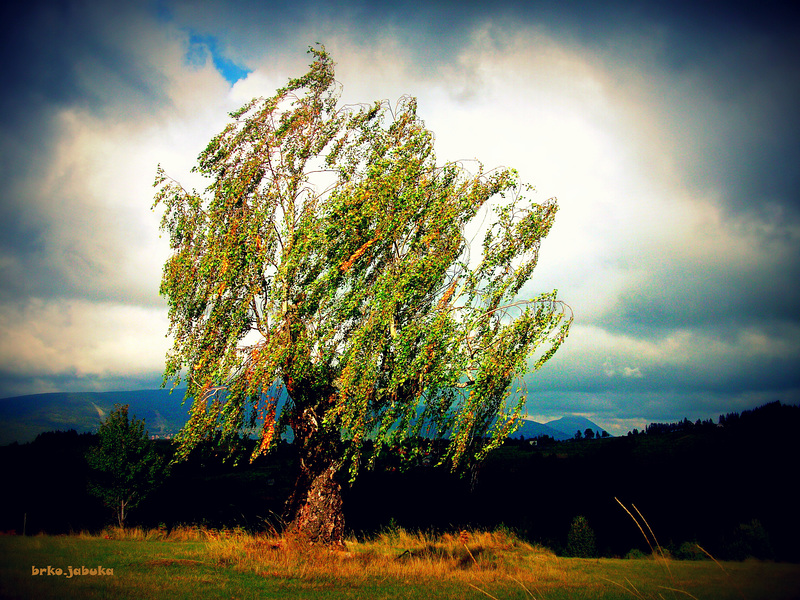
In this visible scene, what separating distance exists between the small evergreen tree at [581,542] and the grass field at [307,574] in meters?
9.64

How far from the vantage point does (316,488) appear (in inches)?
594

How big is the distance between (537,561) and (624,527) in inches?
921

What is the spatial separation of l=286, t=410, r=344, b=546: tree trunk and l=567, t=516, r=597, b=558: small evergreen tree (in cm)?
1729

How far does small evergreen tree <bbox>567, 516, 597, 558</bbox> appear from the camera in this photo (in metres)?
25.8

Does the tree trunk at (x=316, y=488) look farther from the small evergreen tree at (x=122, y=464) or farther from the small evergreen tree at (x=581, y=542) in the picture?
the small evergreen tree at (x=581, y=542)

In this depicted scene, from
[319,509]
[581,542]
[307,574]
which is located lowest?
[581,542]

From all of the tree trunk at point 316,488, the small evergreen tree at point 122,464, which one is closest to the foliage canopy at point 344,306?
the tree trunk at point 316,488

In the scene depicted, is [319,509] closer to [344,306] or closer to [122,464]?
[344,306]

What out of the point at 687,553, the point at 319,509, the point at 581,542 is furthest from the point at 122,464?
the point at 687,553

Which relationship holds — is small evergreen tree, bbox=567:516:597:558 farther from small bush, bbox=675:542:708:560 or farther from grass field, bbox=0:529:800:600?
grass field, bbox=0:529:800:600

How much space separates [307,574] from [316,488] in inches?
137

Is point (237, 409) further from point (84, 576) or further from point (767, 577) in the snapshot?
point (767, 577)

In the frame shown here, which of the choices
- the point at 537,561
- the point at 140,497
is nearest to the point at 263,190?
the point at 537,561

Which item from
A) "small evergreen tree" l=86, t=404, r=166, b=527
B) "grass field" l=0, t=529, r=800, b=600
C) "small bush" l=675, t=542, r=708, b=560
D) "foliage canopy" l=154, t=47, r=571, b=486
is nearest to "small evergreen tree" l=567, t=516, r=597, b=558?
"small bush" l=675, t=542, r=708, b=560
